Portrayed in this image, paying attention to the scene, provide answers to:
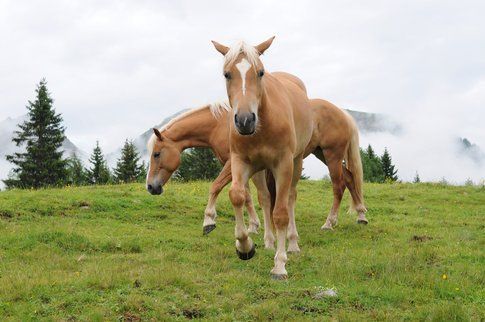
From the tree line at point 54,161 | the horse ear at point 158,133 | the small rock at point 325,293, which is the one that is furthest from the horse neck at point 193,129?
the tree line at point 54,161

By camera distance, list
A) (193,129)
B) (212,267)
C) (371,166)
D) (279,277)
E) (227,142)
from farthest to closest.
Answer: (371,166), (193,129), (227,142), (212,267), (279,277)

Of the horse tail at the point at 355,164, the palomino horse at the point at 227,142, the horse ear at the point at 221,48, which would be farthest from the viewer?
the horse tail at the point at 355,164

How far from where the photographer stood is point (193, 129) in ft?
40.3

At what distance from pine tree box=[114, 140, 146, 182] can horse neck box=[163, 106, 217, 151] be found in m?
44.1

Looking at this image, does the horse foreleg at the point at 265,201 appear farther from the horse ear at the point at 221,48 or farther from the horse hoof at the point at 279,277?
the horse ear at the point at 221,48

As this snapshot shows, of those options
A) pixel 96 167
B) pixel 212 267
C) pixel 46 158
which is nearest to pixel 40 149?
pixel 46 158

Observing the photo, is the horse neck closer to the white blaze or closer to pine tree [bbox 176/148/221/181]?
the white blaze

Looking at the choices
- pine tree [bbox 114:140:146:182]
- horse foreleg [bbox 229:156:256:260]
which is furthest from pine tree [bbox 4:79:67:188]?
horse foreleg [bbox 229:156:256:260]

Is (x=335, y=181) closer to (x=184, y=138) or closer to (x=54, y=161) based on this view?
(x=184, y=138)

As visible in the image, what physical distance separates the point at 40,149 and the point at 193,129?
39115 mm

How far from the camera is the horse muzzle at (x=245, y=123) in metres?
6.13

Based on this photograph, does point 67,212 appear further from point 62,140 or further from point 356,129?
point 62,140

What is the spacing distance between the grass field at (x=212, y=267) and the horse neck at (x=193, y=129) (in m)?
1.94

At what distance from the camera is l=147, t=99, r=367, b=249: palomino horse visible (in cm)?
1171
